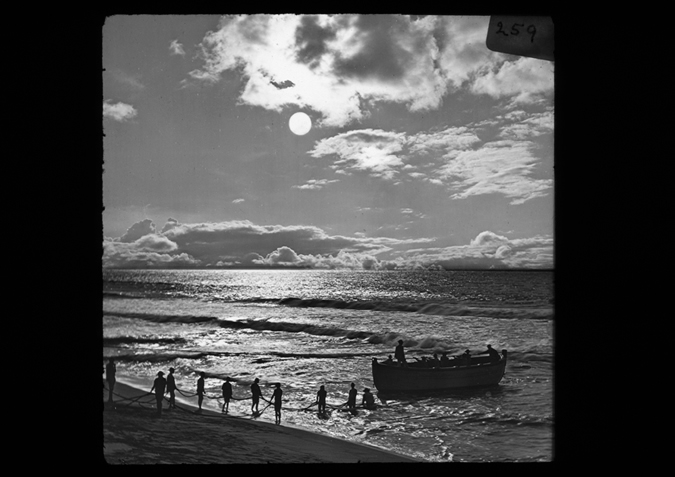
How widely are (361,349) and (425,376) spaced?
15.0m

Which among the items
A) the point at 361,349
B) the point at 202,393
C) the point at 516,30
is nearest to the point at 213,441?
the point at 202,393

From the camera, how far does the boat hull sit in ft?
45.7

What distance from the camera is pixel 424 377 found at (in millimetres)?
13984

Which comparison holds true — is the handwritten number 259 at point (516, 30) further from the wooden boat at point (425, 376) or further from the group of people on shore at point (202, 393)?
the wooden boat at point (425, 376)

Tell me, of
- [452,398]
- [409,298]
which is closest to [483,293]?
[409,298]

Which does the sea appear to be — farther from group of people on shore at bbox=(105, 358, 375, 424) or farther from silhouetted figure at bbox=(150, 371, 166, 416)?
silhouetted figure at bbox=(150, 371, 166, 416)

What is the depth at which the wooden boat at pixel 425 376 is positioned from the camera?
1393 cm

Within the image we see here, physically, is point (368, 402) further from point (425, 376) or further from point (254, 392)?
point (254, 392)

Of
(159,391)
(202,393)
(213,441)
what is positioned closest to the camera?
(213,441)

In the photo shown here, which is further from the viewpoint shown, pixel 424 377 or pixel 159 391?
pixel 424 377

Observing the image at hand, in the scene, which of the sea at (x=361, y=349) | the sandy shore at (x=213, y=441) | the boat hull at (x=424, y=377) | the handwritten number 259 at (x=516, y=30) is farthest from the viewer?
the boat hull at (x=424, y=377)

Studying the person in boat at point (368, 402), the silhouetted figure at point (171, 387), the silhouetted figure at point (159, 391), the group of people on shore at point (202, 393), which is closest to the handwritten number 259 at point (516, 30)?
the group of people on shore at point (202, 393)

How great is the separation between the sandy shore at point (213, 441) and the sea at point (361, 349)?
87 centimetres
